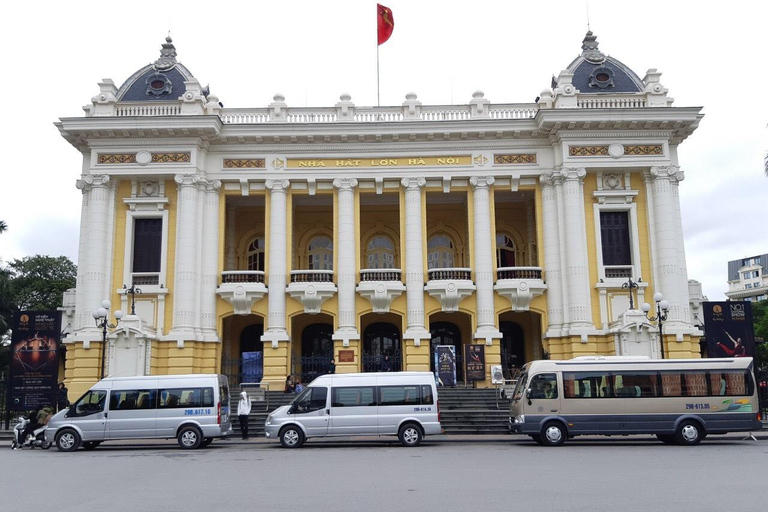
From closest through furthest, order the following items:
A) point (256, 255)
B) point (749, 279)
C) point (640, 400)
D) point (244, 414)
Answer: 1. point (640, 400)
2. point (244, 414)
3. point (256, 255)
4. point (749, 279)

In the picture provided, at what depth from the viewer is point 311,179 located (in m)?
31.0

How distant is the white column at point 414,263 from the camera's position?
3005 centimetres

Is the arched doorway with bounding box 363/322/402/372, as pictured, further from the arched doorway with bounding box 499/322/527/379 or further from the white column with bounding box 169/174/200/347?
the white column with bounding box 169/174/200/347

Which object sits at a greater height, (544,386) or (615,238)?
(615,238)

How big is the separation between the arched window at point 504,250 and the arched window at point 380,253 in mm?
5166

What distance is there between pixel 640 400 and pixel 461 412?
672 centimetres

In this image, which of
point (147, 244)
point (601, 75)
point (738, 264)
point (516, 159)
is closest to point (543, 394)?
point (516, 159)

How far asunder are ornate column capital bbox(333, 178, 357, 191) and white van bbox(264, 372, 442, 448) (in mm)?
12468

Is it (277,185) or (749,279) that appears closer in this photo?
(277,185)

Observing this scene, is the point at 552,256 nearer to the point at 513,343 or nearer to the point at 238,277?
the point at 513,343

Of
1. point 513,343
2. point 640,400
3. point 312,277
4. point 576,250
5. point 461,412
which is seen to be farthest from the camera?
point 513,343

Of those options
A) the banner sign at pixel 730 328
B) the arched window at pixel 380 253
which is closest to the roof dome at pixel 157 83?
the arched window at pixel 380 253

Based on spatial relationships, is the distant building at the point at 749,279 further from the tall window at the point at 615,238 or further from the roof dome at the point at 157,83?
the roof dome at the point at 157,83

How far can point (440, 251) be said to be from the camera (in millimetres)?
35250
